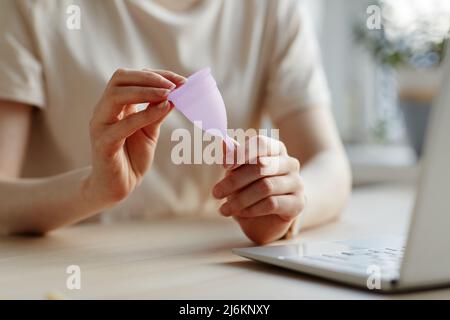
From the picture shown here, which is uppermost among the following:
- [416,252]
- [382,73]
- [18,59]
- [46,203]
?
[382,73]

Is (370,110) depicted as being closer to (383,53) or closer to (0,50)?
(383,53)

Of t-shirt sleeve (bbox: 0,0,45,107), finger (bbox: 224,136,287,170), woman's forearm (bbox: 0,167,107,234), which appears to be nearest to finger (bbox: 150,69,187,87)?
finger (bbox: 224,136,287,170)

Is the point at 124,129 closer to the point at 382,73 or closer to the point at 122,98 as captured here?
the point at 122,98

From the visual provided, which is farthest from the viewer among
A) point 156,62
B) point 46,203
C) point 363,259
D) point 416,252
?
point 156,62

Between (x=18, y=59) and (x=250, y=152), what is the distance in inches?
17.7

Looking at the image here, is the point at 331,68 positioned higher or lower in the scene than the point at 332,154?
higher

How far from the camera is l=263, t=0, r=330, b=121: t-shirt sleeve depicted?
124cm

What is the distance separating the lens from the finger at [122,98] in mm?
736

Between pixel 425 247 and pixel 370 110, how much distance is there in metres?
1.93

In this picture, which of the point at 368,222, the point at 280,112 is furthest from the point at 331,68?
the point at 368,222

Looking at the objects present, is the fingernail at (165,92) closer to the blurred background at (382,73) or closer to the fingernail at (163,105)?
the fingernail at (163,105)

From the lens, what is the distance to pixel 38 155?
1.18 m

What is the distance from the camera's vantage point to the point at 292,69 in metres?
1.26

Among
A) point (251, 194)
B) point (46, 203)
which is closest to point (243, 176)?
point (251, 194)
